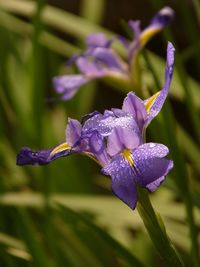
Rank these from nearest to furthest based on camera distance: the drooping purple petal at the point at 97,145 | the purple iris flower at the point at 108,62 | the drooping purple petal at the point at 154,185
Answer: the drooping purple petal at the point at 154,185 → the drooping purple petal at the point at 97,145 → the purple iris flower at the point at 108,62

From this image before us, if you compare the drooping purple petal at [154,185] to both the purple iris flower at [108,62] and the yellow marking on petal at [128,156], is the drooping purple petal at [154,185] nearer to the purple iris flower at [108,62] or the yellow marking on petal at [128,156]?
the yellow marking on petal at [128,156]

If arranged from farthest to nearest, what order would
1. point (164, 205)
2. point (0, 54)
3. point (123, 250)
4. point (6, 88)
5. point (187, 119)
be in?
point (187, 119), point (0, 54), point (6, 88), point (164, 205), point (123, 250)

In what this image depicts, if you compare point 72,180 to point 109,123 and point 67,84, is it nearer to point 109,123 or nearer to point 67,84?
point 67,84

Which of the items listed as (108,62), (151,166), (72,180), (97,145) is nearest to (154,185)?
(151,166)

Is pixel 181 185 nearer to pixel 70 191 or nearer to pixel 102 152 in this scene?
pixel 102 152

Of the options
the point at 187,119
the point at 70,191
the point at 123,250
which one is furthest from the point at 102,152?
the point at 187,119

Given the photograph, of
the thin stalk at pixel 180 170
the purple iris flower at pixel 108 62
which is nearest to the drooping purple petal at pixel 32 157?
the thin stalk at pixel 180 170
